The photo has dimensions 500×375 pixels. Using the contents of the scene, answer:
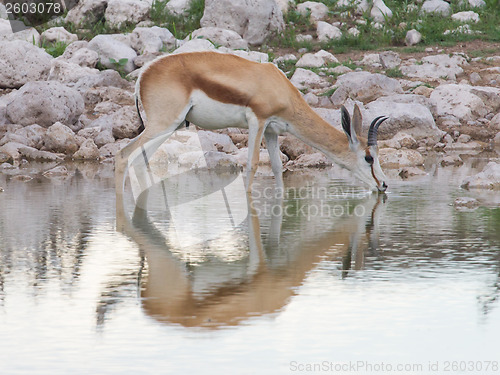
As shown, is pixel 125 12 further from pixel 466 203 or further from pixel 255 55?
pixel 466 203

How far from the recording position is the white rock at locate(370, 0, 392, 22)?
2470 centimetres

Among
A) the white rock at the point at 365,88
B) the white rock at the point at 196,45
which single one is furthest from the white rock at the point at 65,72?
the white rock at the point at 365,88

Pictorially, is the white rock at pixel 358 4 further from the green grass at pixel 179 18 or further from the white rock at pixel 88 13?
the white rock at pixel 88 13

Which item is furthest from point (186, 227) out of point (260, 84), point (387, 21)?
point (387, 21)

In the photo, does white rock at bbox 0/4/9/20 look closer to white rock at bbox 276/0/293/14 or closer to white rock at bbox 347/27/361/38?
white rock at bbox 276/0/293/14

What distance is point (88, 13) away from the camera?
81.9 ft

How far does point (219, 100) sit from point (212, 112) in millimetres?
169

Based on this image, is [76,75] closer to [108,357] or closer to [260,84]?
[260,84]

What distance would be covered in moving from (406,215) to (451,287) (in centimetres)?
305

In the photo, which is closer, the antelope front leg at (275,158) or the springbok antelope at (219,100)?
the springbok antelope at (219,100)

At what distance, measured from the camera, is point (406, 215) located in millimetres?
8352

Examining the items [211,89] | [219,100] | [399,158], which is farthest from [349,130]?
[399,158]

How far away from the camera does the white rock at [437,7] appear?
25000 millimetres

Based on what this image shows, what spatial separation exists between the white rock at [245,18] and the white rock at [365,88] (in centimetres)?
565
